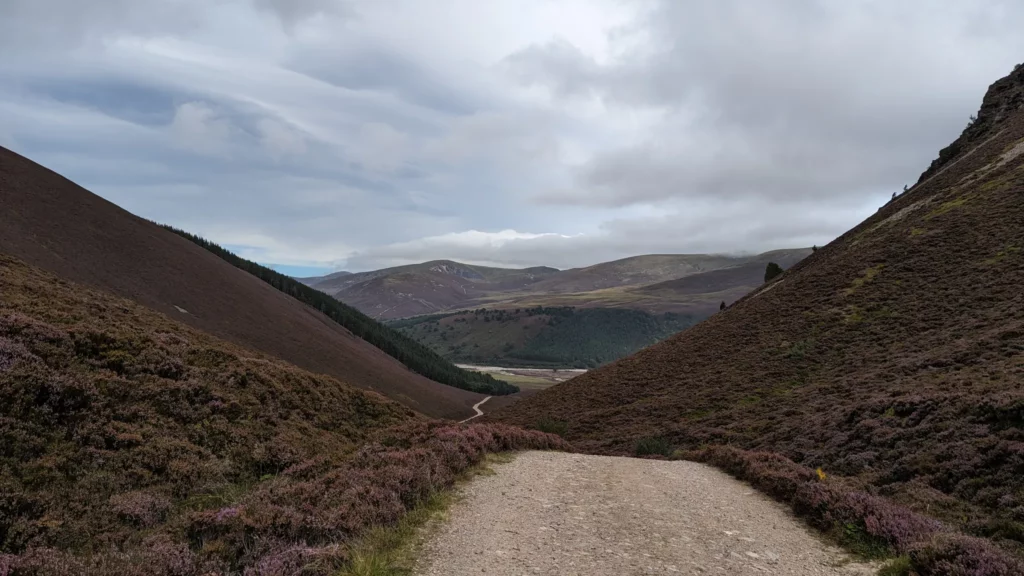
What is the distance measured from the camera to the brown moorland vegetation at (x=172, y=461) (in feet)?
22.5

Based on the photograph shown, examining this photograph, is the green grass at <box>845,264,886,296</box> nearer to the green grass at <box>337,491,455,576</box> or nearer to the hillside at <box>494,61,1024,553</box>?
the hillside at <box>494,61,1024,553</box>

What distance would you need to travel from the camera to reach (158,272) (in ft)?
189

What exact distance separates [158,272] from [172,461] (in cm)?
5846

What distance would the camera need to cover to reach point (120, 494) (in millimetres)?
9531

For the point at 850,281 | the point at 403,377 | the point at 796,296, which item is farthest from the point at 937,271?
the point at 403,377

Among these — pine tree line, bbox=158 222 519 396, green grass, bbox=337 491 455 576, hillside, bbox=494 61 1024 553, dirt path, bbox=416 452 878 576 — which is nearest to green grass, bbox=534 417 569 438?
hillside, bbox=494 61 1024 553

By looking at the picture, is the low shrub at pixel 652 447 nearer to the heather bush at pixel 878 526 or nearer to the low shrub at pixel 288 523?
the heather bush at pixel 878 526

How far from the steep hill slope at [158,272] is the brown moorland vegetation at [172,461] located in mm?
31654

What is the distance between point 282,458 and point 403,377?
71.2 m

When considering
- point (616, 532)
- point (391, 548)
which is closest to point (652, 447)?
point (616, 532)

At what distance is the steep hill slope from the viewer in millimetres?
44562

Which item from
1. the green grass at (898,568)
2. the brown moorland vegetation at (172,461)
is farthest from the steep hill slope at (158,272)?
the green grass at (898,568)

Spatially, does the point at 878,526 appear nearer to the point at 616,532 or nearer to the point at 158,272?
the point at 616,532

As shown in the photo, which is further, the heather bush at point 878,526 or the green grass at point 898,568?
the green grass at point 898,568
